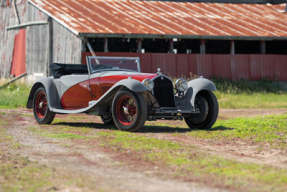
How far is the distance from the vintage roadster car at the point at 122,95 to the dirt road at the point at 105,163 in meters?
0.74

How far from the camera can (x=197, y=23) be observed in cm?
2272

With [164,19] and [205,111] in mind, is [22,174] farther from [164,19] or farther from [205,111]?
[164,19]

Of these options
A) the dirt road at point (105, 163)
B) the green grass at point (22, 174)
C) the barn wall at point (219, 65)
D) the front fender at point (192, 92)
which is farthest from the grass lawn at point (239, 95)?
the green grass at point (22, 174)

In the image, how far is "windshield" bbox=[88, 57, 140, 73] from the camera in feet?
33.3

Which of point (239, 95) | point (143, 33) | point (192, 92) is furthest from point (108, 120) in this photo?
point (239, 95)

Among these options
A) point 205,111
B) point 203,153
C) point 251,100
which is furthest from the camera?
point 251,100

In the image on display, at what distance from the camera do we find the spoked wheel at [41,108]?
10625 millimetres

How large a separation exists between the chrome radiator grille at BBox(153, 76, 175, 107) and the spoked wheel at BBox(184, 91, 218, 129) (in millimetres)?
653

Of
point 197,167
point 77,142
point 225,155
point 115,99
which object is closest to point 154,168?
point 197,167

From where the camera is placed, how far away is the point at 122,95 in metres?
8.85

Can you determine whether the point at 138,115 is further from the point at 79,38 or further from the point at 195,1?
the point at 195,1

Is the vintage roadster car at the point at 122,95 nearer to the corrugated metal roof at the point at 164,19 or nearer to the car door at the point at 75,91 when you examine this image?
the car door at the point at 75,91

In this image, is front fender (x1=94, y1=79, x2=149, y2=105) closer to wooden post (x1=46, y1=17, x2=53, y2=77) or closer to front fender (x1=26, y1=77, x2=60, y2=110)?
front fender (x1=26, y1=77, x2=60, y2=110)

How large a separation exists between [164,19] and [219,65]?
11.6 feet
